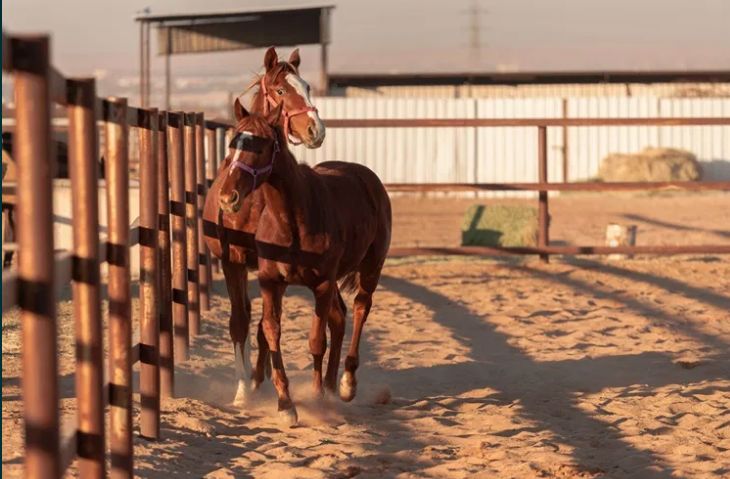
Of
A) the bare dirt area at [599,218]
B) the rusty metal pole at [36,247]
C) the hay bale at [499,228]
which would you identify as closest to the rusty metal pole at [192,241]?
the rusty metal pole at [36,247]

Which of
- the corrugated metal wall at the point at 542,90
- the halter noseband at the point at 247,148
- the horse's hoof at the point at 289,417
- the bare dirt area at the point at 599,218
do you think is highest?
the corrugated metal wall at the point at 542,90

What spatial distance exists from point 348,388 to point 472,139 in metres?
19.9

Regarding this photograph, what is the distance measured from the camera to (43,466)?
125 inches

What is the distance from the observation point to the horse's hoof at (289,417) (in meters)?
6.00

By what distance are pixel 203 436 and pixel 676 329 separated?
15.2 ft

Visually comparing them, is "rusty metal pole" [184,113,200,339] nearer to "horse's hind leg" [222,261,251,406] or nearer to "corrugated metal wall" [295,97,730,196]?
"horse's hind leg" [222,261,251,406]

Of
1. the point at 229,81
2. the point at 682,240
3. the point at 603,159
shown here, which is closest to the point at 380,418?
the point at 682,240

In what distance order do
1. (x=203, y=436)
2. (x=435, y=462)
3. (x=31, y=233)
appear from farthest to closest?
(x=203, y=436)
(x=435, y=462)
(x=31, y=233)

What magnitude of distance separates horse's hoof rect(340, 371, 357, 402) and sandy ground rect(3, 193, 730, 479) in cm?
7

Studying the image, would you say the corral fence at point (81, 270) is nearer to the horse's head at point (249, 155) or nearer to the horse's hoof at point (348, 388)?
the horse's head at point (249, 155)

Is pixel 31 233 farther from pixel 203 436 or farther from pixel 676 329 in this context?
pixel 676 329

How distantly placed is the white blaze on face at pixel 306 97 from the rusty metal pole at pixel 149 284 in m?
0.92

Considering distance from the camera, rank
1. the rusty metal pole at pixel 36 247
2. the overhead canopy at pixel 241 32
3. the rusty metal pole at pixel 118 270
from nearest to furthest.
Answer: the rusty metal pole at pixel 36 247 → the rusty metal pole at pixel 118 270 → the overhead canopy at pixel 241 32

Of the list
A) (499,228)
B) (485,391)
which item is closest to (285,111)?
(485,391)
